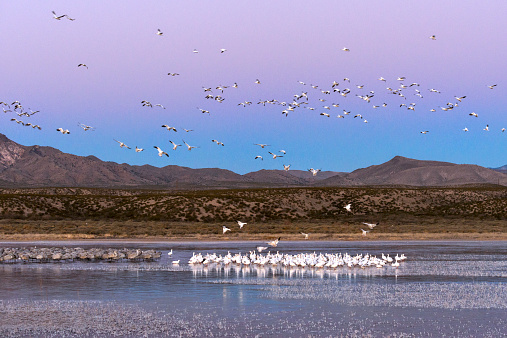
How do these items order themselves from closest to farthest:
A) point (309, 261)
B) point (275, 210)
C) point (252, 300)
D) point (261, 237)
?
point (252, 300), point (309, 261), point (261, 237), point (275, 210)

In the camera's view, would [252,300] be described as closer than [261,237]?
Yes

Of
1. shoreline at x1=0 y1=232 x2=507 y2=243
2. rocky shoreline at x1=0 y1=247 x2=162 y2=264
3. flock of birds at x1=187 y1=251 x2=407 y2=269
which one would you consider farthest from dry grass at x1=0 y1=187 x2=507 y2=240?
flock of birds at x1=187 y1=251 x2=407 y2=269

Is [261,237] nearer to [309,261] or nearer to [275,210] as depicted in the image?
[309,261]

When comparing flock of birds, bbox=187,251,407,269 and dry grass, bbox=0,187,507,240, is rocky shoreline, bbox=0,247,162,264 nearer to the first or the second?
flock of birds, bbox=187,251,407,269

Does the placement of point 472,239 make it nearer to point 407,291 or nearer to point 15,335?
point 407,291

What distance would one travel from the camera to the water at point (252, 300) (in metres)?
18.1

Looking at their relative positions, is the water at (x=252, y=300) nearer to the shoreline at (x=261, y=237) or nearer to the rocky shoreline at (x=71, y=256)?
the rocky shoreline at (x=71, y=256)

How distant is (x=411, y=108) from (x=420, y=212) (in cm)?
6637

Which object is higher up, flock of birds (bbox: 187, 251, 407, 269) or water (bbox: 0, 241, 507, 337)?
flock of birds (bbox: 187, 251, 407, 269)

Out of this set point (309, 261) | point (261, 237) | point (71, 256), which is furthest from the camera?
point (261, 237)

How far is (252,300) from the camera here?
22.9m

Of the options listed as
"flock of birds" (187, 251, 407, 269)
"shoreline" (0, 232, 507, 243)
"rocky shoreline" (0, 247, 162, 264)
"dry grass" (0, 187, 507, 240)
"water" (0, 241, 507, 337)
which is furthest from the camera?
"dry grass" (0, 187, 507, 240)

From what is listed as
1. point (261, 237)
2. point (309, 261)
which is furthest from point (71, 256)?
point (261, 237)

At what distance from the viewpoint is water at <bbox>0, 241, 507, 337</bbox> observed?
18062 mm
